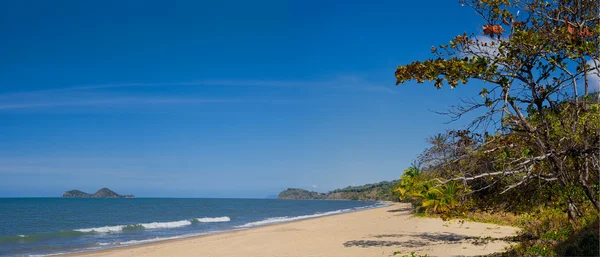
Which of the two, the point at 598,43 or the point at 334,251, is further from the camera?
the point at 334,251

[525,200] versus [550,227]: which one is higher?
[525,200]

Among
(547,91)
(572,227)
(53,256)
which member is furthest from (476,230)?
(53,256)

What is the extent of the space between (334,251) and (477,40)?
360 inches

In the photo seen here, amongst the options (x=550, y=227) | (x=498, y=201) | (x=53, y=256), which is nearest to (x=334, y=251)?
(x=550, y=227)

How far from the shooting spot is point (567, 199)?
7016mm

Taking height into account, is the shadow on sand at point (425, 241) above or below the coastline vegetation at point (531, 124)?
below

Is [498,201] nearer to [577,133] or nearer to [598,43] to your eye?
[577,133]

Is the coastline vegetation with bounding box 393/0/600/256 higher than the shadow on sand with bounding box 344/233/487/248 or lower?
higher

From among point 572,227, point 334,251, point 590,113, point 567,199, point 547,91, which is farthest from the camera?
point 334,251

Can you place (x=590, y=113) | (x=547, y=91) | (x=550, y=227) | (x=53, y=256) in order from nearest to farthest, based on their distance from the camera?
1. (x=590, y=113)
2. (x=547, y=91)
3. (x=550, y=227)
4. (x=53, y=256)

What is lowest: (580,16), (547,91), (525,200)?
(525,200)

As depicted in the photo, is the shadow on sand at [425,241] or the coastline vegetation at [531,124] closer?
the coastline vegetation at [531,124]

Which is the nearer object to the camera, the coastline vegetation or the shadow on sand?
the coastline vegetation

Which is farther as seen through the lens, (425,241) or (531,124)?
(425,241)
